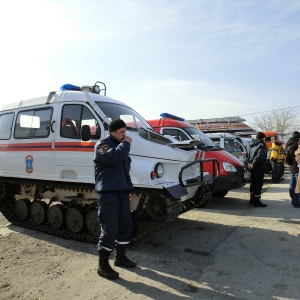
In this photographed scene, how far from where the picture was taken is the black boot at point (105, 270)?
12.9 feet

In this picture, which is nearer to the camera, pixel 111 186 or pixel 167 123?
pixel 111 186

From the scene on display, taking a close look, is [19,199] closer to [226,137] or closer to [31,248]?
[31,248]

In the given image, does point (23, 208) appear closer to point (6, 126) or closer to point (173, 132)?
point (6, 126)

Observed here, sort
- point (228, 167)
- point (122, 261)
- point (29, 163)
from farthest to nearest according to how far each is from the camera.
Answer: point (228, 167), point (29, 163), point (122, 261)

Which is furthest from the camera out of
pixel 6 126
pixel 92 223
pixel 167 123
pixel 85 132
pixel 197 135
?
pixel 167 123

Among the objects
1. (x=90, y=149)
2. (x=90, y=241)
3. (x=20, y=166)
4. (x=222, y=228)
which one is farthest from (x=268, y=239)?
(x=20, y=166)

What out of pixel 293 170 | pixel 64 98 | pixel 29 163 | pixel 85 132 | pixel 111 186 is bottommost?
pixel 111 186

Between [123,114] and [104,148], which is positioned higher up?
[123,114]

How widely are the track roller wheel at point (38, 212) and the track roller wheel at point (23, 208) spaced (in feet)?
0.66

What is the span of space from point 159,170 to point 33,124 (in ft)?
9.92

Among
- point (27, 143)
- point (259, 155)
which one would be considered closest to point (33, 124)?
point (27, 143)

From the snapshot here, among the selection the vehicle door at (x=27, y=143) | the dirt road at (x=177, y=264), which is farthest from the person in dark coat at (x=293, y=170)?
the vehicle door at (x=27, y=143)

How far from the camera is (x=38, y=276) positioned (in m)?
4.11

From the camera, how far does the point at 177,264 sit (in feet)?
14.5
